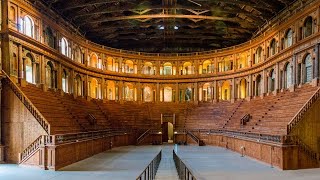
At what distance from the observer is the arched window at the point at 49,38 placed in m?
31.9

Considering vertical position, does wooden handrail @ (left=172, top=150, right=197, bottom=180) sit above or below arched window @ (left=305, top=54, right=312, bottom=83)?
below

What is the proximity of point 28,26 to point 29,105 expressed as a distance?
926cm

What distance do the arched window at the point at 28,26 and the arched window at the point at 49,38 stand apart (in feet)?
7.98

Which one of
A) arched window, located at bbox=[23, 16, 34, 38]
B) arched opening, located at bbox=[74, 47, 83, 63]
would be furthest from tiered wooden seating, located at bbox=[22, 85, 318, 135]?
arched opening, located at bbox=[74, 47, 83, 63]

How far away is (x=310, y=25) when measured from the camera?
29.4 metres

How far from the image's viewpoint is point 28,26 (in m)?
28.8

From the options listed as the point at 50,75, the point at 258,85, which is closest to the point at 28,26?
the point at 50,75

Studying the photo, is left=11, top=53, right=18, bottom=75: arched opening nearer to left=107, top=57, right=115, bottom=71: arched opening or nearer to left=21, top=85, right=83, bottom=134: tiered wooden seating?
left=21, top=85, right=83, bottom=134: tiered wooden seating

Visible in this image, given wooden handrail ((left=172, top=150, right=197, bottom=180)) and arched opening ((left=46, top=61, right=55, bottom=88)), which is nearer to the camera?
wooden handrail ((left=172, top=150, right=197, bottom=180))

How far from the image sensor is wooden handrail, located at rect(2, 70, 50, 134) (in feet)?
74.3

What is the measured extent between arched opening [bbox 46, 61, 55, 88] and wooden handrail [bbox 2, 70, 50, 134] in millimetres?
8466

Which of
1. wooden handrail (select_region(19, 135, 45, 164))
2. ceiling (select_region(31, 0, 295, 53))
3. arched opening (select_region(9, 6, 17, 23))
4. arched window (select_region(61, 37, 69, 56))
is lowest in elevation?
wooden handrail (select_region(19, 135, 45, 164))

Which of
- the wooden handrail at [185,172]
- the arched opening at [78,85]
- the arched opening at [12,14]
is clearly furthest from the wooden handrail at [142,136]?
the wooden handrail at [185,172]

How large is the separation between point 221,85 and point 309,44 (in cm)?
2074
